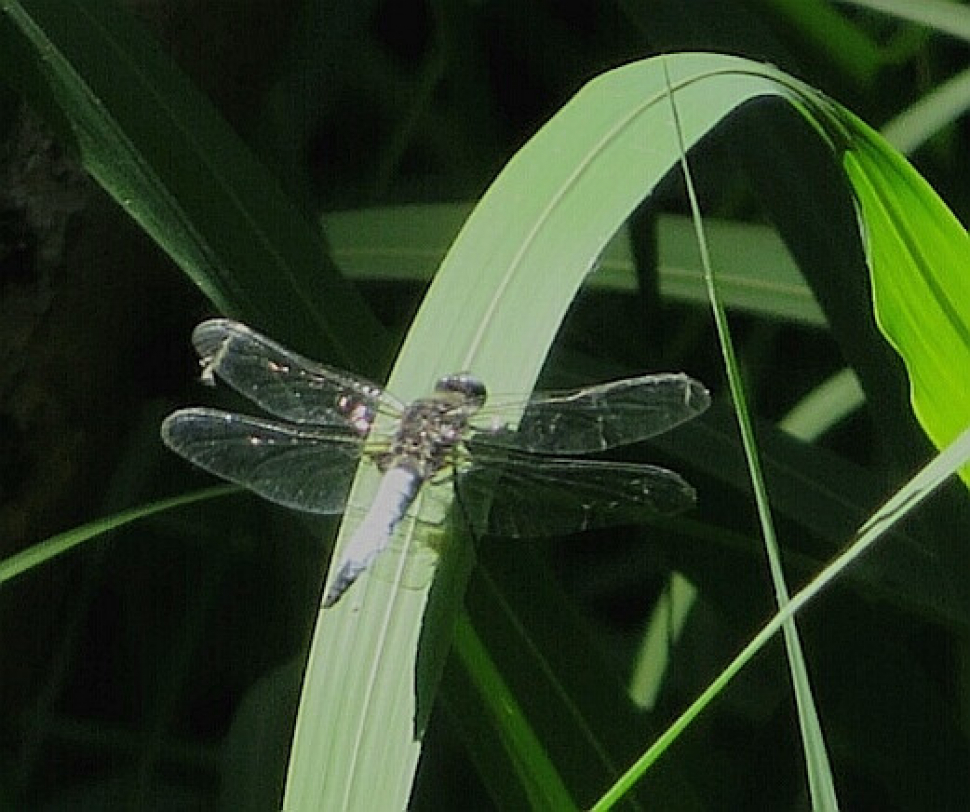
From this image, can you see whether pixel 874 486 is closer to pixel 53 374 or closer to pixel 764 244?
pixel 764 244

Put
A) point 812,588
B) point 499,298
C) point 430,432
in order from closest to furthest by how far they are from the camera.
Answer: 1. point 812,588
2. point 499,298
3. point 430,432

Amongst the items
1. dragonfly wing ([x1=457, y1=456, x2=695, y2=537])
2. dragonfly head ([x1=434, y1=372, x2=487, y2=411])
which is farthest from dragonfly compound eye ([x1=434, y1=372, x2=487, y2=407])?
dragonfly wing ([x1=457, y1=456, x2=695, y2=537])

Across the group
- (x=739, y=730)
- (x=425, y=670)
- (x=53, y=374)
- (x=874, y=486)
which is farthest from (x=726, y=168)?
(x=425, y=670)

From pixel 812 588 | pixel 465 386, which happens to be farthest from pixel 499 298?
pixel 812 588

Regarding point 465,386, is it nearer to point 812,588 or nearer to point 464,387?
point 464,387

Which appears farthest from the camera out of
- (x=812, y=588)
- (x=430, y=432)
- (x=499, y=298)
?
(x=430, y=432)
